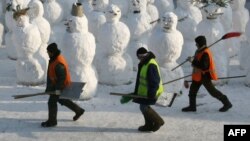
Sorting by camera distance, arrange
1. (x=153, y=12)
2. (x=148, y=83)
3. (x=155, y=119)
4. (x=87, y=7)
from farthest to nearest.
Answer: (x=153, y=12) → (x=87, y=7) → (x=155, y=119) → (x=148, y=83)

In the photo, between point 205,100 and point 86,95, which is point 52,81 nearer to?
point 86,95

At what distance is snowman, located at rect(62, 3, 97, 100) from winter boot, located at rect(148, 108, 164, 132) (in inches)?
81.1

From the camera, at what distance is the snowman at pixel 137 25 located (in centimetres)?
1066

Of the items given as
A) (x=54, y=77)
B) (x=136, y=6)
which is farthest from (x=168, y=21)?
(x=54, y=77)

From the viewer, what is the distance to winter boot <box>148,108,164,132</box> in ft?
23.0

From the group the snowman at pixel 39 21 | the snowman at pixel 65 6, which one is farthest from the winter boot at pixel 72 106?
the snowman at pixel 65 6

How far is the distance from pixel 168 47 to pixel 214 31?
4.05 feet

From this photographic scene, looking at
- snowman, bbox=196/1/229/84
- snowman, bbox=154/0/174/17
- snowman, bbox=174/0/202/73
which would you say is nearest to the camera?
snowman, bbox=196/1/229/84

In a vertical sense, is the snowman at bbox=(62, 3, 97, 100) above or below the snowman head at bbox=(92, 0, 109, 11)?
below

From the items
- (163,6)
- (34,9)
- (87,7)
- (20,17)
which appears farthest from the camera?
(163,6)

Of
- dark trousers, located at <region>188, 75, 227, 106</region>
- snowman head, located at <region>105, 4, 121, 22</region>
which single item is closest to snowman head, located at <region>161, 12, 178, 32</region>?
snowman head, located at <region>105, 4, 121, 22</region>

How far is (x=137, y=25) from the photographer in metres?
10.6

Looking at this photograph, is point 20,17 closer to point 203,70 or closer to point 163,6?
point 203,70

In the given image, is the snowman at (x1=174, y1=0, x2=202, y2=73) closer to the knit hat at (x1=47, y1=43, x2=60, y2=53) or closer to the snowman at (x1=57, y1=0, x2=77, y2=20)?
the snowman at (x1=57, y1=0, x2=77, y2=20)
